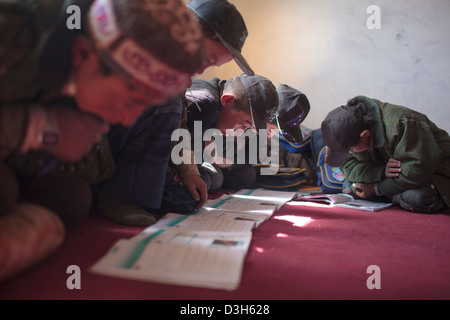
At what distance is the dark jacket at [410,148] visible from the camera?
61.7 inches

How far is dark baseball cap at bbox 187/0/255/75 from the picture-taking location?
1106 mm

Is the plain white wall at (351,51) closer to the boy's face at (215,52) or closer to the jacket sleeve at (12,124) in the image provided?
the boy's face at (215,52)

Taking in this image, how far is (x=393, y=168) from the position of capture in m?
1.67

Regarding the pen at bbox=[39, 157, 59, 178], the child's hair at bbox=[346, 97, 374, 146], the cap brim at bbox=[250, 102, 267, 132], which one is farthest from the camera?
the child's hair at bbox=[346, 97, 374, 146]

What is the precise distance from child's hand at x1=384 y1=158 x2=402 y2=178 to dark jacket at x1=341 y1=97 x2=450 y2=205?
0.02 metres

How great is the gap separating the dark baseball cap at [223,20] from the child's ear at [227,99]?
0.37m

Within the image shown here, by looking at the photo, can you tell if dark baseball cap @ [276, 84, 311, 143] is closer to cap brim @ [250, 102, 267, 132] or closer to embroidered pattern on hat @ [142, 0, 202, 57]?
cap brim @ [250, 102, 267, 132]

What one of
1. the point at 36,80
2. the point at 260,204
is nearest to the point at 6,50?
the point at 36,80

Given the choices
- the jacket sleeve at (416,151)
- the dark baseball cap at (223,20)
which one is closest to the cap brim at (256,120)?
the dark baseball cap at (223,20)

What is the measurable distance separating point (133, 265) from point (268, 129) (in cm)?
112

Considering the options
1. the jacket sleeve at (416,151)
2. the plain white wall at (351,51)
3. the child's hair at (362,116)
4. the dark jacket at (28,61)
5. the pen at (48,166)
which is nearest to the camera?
the dark jacket at (28,61)

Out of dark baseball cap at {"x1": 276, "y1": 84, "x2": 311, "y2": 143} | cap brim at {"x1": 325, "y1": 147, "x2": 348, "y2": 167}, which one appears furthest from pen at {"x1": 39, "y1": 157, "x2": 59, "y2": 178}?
cap brim at {"x1": 325, "y1": 147, "x2": 348, "y2": 167}

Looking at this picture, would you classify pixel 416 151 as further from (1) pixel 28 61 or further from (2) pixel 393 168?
(1) pixel 28 61

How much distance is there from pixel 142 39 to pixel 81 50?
0.10m
